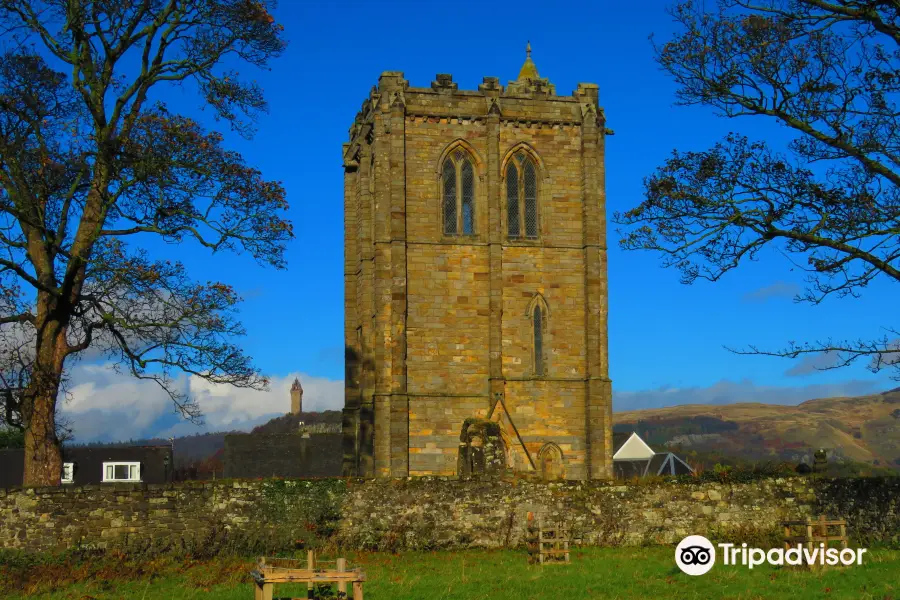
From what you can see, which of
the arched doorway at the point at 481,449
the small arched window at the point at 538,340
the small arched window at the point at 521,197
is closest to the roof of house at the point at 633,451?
the small arched window at the point at 538,340

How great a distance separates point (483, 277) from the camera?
39.9m

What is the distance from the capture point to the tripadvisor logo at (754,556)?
19984mm

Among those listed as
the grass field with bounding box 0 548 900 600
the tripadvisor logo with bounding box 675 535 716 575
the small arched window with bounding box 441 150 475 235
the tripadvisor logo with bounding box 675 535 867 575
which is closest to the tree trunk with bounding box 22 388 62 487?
the grass field with bounding box 0 548 900 600

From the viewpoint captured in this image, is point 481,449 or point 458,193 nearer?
point 481,449

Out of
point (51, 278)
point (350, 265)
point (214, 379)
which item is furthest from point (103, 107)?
point (350, 265)

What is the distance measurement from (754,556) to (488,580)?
564 centimetres

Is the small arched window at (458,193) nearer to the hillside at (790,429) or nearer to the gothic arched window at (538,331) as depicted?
the gothic arched window at (538,331)

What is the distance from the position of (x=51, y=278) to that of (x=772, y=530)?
53.1 feet

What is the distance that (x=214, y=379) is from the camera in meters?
24.9

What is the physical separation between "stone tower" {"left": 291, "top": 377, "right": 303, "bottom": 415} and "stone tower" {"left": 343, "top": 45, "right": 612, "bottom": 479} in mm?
94754

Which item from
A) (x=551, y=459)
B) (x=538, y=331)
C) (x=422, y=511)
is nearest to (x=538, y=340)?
(x=538, y=331)

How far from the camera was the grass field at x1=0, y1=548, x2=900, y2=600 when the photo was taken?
1792 cm

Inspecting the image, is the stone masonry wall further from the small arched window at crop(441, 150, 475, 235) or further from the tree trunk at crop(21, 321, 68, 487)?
the small arched window at crop(441, 150, 475, 235)

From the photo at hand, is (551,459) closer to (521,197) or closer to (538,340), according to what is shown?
(538,340)
